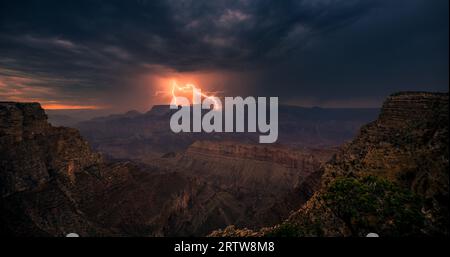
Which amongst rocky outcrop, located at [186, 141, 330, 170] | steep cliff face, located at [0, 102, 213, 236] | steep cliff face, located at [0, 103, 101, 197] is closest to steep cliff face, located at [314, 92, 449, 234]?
steep cliff face, located at [0, 102, 213, 236]

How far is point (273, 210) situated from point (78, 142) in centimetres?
5050

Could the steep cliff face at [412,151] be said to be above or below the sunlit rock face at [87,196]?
above

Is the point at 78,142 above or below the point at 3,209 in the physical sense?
above

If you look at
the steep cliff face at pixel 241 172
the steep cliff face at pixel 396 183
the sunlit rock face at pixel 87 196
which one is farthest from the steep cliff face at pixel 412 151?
the steep cliff face at pixel 241 172

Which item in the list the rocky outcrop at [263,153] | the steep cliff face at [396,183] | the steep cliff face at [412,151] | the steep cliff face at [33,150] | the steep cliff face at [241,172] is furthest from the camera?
the rocky outcrop at [263,153]

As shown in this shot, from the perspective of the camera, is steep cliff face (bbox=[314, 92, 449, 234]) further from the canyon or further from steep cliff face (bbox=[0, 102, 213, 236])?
steep cliff face (bbox=[0, 102, 213, 236])

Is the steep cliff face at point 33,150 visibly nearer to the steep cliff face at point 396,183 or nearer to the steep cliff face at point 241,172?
the steep cliff face at point 241,172

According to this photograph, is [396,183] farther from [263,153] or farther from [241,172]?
[263,153]

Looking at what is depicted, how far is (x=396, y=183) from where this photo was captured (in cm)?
1808

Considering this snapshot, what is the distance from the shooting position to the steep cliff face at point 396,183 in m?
14.7

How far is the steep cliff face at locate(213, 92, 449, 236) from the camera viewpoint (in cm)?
1467

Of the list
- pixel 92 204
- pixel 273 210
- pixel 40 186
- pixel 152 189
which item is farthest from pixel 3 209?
pixel 273 210
